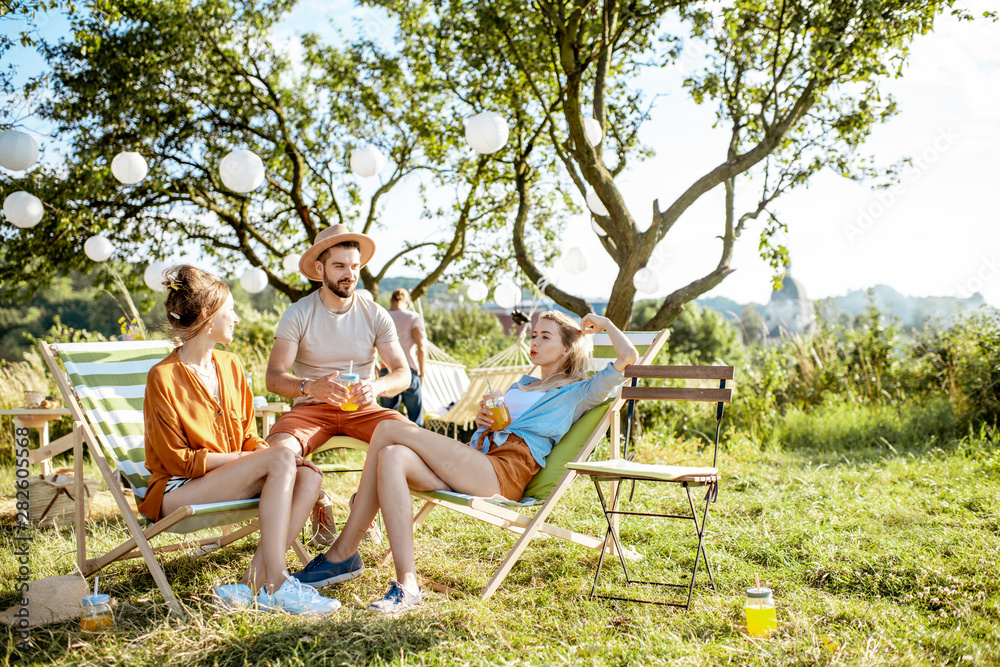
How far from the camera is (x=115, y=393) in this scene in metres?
2.88

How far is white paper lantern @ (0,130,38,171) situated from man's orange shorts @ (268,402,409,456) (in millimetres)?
3495

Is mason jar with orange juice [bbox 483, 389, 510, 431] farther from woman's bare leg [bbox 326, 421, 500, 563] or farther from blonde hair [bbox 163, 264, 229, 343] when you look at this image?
blonde hair [bbox 163, 264, 229, 343]

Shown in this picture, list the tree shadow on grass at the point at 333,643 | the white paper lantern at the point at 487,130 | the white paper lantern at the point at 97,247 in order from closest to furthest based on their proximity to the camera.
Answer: the tree shadow on grass at the point at 333,643, the white paper lantern at the point at 487,130, the white paper lantern at the point at 97,247

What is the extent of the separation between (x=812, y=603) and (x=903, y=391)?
210 inches

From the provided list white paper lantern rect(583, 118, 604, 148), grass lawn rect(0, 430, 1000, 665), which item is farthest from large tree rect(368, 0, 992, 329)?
grass lawn rect(0, 430, 1000, 665)

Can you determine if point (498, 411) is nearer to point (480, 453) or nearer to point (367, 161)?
point (480, 453)

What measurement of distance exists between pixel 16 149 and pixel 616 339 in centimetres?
456

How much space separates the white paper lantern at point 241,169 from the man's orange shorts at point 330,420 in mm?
2794

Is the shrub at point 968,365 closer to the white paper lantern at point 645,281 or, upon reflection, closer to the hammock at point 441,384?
the white paper lantern at point 645,281

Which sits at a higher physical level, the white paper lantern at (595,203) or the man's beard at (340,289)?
the white paper lantern at (595,203)

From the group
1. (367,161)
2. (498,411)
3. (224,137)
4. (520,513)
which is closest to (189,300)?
(498,411)

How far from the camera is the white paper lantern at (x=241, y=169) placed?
5.20 metres

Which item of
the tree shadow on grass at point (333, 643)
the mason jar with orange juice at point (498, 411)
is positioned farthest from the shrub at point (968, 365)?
the tree shadow on grass at point (333, 643)

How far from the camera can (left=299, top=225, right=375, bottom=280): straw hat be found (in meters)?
3.08
